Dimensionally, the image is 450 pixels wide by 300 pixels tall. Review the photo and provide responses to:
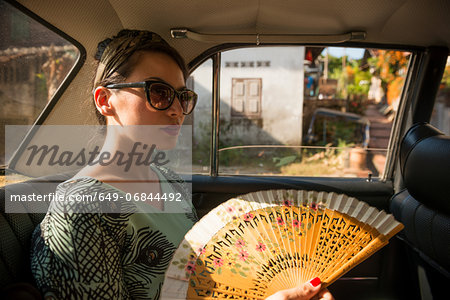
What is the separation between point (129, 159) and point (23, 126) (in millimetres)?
703

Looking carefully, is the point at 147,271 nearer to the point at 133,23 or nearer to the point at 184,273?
the point at 184,273

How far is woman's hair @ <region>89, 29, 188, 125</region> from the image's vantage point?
4.97 feet

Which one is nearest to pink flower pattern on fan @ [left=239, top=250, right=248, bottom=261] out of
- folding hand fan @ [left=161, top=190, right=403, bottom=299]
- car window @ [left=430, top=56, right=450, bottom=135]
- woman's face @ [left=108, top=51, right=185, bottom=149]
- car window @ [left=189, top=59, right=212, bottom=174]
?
folding hand fan @ [left=161, top=190, right=403, bottom=299]

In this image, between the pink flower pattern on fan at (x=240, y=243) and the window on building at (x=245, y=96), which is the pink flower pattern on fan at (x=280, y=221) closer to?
the pink flower pattern on fan at (x=240, y=243)

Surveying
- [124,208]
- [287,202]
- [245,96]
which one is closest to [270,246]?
[287,202]

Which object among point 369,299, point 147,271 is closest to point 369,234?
point 147,271

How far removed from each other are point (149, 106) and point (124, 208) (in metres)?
0.40

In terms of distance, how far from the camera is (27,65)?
5.76 feet

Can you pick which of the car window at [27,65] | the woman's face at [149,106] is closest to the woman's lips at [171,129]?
the woman's face at [149,106]

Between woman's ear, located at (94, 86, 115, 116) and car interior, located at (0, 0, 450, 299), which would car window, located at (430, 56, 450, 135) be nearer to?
car interior, located at (0, 0, 450, 299)

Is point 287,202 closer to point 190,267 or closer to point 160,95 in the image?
point 190,267

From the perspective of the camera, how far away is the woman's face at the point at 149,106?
4.84 ft

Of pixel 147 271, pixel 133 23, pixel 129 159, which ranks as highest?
pixel 133 23

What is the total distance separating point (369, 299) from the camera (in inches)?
94.9
